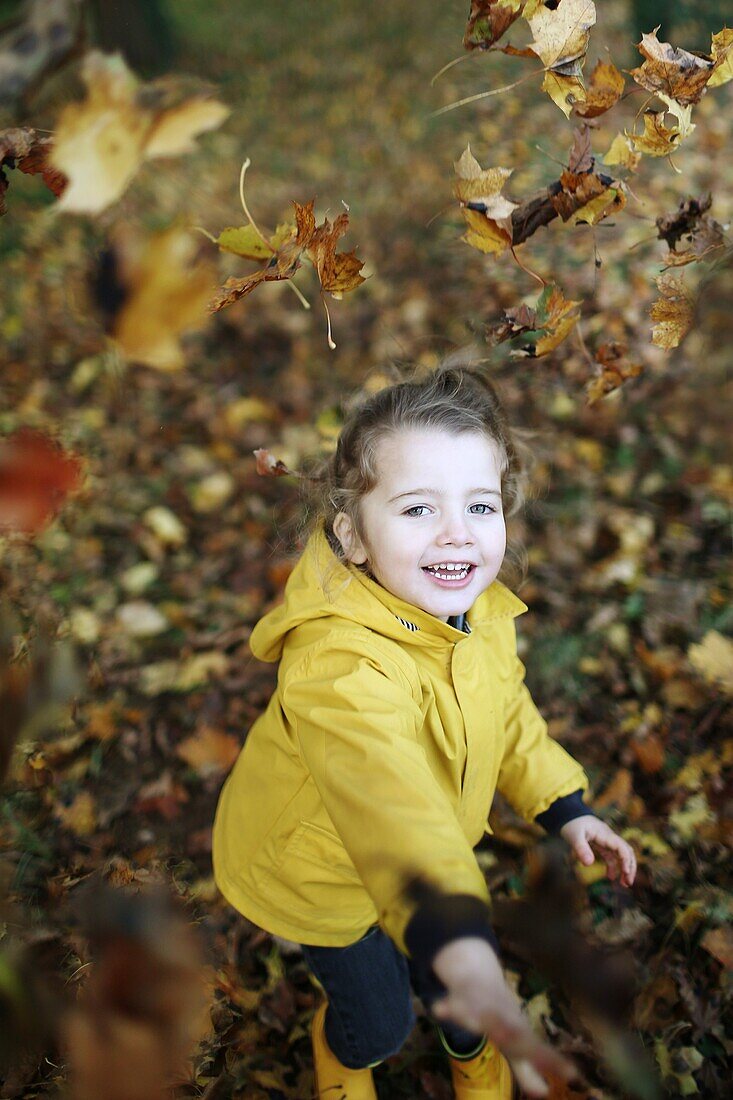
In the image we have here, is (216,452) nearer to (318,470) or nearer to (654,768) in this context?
(318,470)

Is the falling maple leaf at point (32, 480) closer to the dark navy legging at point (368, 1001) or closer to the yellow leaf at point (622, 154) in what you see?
the dark navy legging at point (368, 1001)

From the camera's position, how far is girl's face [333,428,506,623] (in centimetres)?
161

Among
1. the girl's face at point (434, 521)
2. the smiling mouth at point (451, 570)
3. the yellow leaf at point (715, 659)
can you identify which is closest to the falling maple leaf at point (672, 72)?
the girl's face at point (434, 521)

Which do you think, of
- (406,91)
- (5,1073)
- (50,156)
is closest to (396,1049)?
(5,1073)

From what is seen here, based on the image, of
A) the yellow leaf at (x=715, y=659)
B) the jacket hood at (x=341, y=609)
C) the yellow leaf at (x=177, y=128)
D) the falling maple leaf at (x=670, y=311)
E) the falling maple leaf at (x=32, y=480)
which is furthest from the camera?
the falling maple leaf at (x=32, y=480)

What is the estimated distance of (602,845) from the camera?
1837 mm

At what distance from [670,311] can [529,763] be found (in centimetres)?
108

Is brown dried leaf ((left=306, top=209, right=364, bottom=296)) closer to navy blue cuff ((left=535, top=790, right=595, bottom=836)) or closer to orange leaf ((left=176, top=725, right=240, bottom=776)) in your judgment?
navy blue cuff ((left=535, top=790, right=595, bottom=836))

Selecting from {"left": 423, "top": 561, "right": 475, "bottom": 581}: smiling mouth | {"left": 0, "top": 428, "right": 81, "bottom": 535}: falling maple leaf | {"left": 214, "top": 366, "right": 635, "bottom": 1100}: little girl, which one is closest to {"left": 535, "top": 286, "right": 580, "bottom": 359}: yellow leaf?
{"left": 214, "top": 366, "right": 635, "bottom": 1100}: little girl

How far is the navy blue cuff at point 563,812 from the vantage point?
1882mm

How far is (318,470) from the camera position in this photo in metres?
2.11

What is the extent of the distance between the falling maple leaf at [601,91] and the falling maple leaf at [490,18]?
0.19 meters

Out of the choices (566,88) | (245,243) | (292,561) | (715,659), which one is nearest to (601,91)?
(566,88)

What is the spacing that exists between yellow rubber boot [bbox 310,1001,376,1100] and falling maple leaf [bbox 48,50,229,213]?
2119 mm
